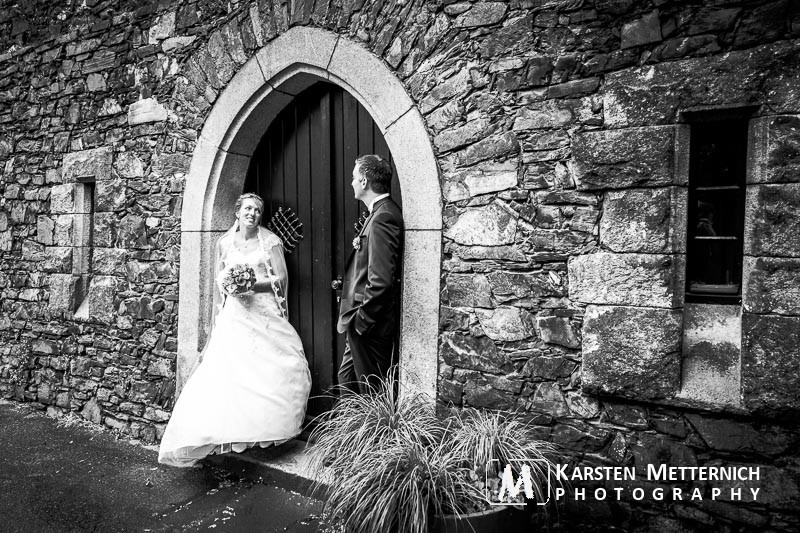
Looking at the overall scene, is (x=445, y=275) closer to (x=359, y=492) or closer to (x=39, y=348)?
(x=359, y=492)

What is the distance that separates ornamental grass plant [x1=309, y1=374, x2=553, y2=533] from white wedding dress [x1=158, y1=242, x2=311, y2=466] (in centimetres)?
79

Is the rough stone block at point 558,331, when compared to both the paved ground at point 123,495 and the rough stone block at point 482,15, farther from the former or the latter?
the rough stone block at point 482,15

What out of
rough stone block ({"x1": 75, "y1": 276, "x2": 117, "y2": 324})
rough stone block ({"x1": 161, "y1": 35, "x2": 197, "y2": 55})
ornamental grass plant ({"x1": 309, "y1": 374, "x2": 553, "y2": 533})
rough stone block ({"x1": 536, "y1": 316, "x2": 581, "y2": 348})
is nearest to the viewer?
ornamental grass plant ({"x1": 309, "y1": 374, "x2": 553, "y2": 533})

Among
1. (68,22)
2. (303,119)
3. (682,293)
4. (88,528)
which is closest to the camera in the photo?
(682,293)

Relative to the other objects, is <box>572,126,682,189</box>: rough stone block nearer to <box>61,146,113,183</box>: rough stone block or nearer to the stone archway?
the stone archway

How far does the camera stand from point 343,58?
3.62 m

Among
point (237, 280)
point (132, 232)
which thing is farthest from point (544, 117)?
point (132, 232)

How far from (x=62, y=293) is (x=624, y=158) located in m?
5.01

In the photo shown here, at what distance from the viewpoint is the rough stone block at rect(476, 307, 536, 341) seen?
2992mm

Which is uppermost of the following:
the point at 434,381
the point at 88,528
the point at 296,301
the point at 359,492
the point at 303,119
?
the point at 303,119

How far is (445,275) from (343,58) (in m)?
1.63

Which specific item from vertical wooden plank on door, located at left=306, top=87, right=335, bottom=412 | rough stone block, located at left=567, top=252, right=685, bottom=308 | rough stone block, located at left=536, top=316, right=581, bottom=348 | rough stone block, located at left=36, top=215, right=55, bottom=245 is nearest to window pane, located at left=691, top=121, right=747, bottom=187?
rough stone block, located at left=567, top=252, right=685, bottom=308

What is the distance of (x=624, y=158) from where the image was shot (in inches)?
107

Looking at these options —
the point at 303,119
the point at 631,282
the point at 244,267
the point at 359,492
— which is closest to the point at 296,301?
the point at 244,267
